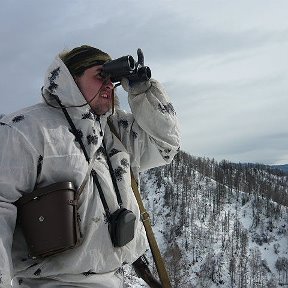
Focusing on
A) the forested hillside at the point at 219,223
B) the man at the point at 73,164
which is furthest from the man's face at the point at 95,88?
the forested hillside at the point at 219,223

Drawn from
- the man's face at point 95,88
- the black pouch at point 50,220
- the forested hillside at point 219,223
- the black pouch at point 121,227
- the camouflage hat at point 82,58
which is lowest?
the forested hillside at point 219,223

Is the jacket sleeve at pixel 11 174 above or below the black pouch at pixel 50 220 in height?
above

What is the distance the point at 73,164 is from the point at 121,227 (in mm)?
403

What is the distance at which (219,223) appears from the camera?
99.2 metres

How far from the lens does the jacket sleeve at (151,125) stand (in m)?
2.92

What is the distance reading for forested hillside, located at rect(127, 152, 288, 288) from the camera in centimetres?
8531

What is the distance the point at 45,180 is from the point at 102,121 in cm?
58

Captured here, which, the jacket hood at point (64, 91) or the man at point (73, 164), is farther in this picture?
the jacket hood at point (64, 91)

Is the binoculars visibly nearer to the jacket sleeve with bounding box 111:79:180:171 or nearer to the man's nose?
the man's nose

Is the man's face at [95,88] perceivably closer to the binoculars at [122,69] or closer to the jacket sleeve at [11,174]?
the binoculars at [122,69]

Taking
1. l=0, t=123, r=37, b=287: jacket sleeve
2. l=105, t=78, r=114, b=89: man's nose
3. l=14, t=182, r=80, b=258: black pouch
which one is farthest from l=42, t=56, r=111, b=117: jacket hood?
l=14, t=182, r=80, b=258: black pouch

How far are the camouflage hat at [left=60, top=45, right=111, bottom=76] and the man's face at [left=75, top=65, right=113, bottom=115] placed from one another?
3 cm

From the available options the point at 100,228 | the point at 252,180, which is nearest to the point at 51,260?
the point at 100,228

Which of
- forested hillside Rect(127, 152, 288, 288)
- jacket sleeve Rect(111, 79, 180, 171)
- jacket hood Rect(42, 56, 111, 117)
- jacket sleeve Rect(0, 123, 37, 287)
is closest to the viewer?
jacket sleeve Rect(0, 123, 37, 287)
